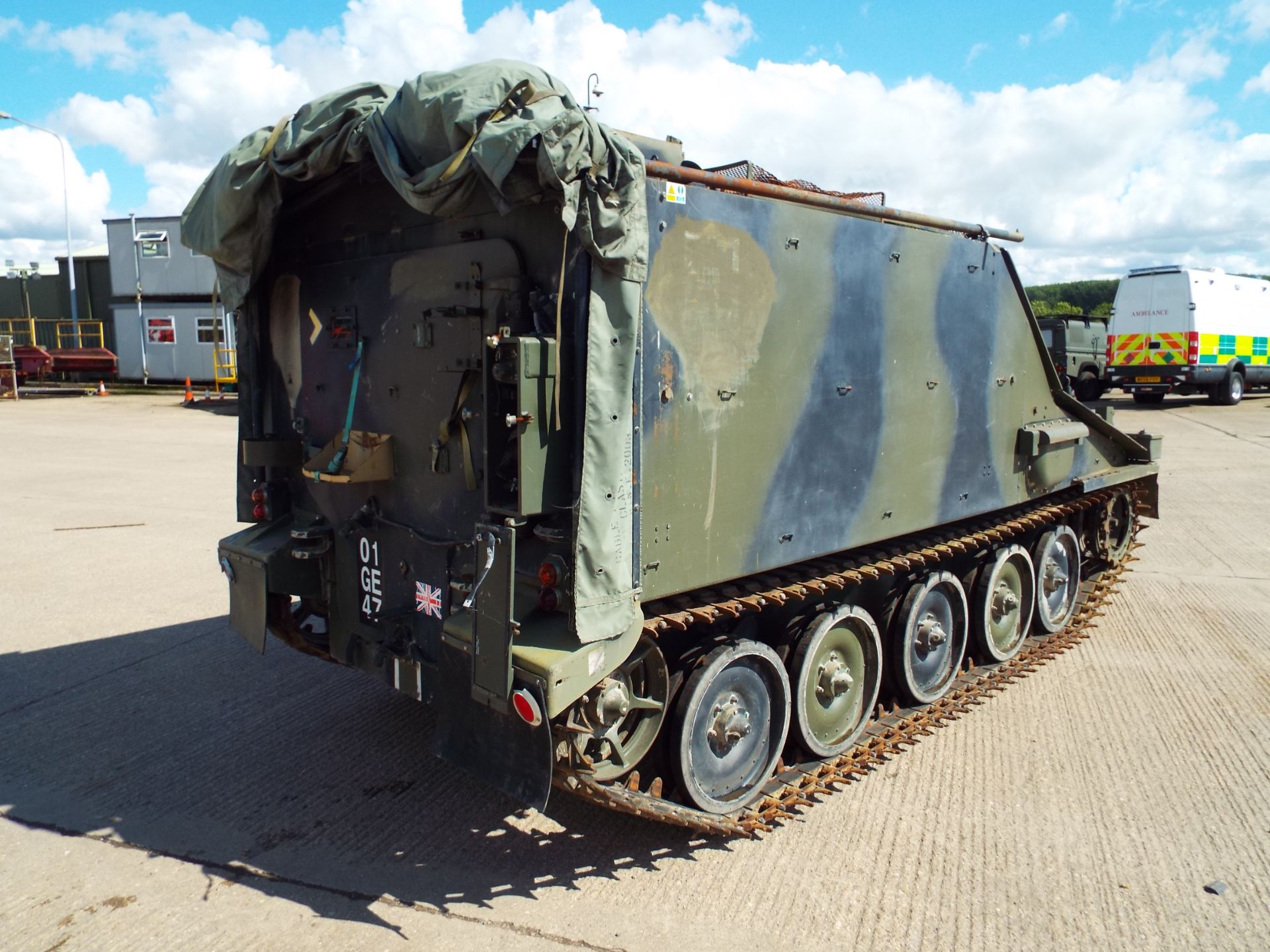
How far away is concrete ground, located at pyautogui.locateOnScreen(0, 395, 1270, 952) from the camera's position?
148 inches

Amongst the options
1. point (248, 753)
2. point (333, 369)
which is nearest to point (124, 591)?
point (248, 753)

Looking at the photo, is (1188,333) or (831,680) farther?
(1188,333)

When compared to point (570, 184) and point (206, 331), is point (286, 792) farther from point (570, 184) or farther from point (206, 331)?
point (206, 331)

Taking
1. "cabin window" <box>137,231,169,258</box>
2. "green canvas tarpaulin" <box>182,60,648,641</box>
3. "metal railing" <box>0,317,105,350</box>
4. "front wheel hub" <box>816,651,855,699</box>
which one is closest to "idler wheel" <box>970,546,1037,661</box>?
"front wheel hub" <box>816,651,855,699</box>

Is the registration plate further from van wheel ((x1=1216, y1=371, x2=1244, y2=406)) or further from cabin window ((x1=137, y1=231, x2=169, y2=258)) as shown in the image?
cabin window ((x1=137, y1=231, x2=169, y2=258))

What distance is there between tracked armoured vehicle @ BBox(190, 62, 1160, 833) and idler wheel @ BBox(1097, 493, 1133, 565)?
2477mm

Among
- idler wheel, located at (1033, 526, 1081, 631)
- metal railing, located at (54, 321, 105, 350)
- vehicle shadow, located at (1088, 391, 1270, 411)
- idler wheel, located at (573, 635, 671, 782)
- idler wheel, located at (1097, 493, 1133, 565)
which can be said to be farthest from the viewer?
metal railing, located at (54, 321, 105, 350)

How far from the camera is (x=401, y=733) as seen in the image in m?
5.51

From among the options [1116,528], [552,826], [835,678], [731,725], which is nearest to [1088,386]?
[1116,528]

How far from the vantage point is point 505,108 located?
3514mm

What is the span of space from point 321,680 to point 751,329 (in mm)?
3848

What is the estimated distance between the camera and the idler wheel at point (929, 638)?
18.5ft

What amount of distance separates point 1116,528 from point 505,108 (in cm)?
687

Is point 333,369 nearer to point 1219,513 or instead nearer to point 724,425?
point 724,425
